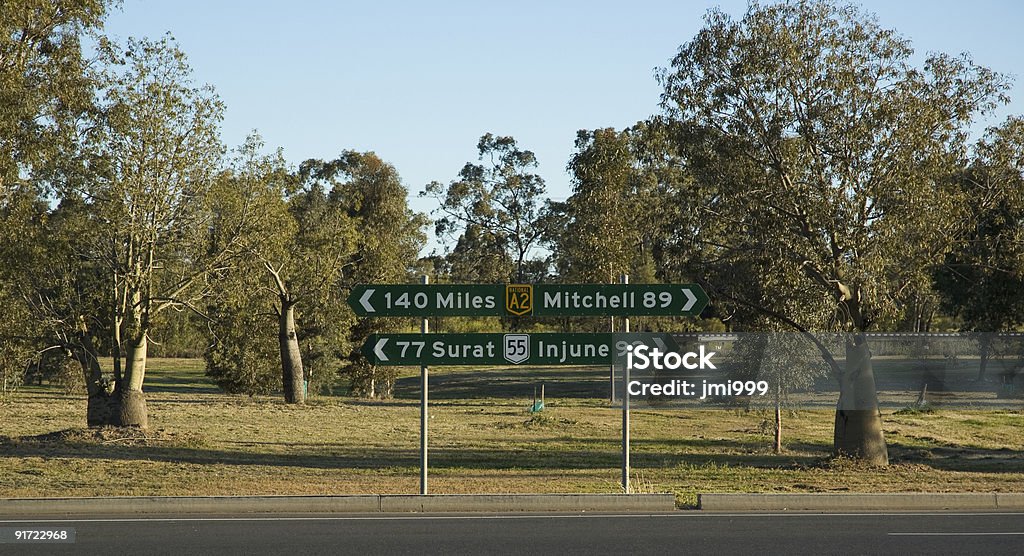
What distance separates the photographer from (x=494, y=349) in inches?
549

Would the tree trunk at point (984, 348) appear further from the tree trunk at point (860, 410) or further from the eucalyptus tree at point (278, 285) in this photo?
the eucalyptus tree at point (278, 285)

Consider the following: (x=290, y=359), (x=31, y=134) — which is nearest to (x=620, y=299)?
(x=31, y=134)

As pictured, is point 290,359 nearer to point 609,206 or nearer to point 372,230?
point 372,230

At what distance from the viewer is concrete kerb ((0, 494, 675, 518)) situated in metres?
12.4

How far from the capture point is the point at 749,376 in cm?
1925

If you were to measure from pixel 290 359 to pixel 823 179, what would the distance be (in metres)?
25.1

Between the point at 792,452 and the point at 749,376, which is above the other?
the point at 749,376

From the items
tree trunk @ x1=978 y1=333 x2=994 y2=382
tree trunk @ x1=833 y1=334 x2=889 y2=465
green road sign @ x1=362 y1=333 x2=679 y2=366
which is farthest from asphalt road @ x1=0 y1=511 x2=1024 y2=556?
tree trunk @ x1=978 y1=333 x2=994 y2=382

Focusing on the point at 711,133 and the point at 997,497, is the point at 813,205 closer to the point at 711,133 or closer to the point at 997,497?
the point at 711,133

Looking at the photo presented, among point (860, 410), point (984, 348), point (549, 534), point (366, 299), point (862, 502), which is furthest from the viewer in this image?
point (984, 348)

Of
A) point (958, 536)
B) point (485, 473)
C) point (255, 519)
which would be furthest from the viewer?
point (485, 473)

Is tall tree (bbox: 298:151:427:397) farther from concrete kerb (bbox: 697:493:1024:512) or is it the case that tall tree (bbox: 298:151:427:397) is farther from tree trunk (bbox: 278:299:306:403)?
concrete kerb (bbox: 697:493:1024:512)

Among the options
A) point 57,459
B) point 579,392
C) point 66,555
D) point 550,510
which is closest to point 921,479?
point 550,510

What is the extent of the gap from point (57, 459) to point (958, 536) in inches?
587
